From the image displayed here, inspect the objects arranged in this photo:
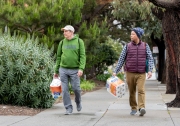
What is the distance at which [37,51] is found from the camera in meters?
12.7

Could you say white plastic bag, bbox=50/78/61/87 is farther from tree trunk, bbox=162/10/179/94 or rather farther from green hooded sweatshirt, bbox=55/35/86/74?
tree trunk, bbox=162/10/179/94

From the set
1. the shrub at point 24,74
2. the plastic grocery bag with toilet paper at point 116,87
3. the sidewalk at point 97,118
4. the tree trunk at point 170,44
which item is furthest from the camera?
the tree trunk at point 170,44

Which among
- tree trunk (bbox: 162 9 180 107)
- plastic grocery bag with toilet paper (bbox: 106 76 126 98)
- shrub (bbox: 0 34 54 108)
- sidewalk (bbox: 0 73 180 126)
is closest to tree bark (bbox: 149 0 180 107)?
tree trunk (bbox: 162 9 180 107)

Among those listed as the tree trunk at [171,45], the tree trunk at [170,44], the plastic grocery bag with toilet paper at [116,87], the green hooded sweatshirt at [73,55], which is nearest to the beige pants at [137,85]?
the plastic grocery bag with toilet paper at [116,87]

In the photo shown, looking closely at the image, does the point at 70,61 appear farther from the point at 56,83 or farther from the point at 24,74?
the point at 24,74

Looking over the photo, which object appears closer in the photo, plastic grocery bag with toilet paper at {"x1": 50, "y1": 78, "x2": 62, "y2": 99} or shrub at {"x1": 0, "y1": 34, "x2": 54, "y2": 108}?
plastic grocery bag with toilet paper at {"x1": 50, "y1": 78, "x2": 62, "y2": 99}

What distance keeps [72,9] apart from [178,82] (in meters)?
9.54

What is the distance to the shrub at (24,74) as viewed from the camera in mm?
12297

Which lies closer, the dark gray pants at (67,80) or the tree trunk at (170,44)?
the dark gray pants at (67,80)

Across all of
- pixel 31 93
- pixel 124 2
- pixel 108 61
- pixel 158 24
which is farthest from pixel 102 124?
pixel 108 61

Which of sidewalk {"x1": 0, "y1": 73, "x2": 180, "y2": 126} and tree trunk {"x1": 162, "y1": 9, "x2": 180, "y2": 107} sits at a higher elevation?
tree trunk {"x1": 162, "y1": 9, "x2": 180, "y2": 107}

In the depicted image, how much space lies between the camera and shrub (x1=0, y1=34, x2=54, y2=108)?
12.3 metres

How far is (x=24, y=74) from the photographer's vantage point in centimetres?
1238

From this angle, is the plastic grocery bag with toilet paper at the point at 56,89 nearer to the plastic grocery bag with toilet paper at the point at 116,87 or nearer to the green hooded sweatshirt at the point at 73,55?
the green hooded sweatshirt at the point at 73,55
